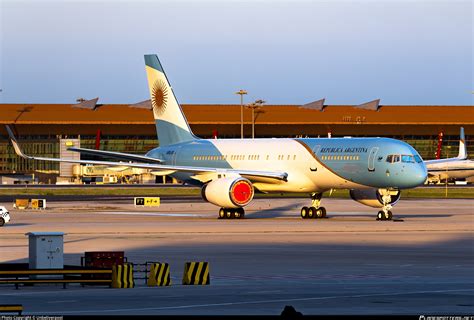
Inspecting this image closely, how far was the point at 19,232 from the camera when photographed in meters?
48.4

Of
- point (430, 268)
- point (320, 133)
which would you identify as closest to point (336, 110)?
point (320, 133)

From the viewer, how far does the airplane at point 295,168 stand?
2216 inches

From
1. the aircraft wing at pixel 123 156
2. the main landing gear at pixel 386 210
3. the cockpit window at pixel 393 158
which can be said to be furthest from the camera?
the aircraft wing at pixel 123 156

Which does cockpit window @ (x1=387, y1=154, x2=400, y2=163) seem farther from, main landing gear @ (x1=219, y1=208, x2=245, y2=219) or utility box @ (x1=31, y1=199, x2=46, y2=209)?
utility box @ (x1=31, y1=199, x2=46, y2=209)

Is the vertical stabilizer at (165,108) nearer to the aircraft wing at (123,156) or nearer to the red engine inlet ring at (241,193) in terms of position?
the aircraft wing at (123,156)

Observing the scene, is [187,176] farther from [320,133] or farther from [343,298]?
[320,133]

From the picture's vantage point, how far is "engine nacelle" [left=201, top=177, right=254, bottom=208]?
189 ft

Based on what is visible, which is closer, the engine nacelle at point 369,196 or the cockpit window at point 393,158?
the cockpit window at point 393,158

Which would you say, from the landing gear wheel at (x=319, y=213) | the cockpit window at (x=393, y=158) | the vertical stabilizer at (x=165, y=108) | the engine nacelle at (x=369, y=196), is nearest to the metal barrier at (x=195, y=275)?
the cockpit window at (x=393, y=158)

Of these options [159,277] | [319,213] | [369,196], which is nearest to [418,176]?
[369,196]

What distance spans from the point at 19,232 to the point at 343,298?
26.6m

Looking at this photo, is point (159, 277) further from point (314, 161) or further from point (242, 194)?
point (314, 161)

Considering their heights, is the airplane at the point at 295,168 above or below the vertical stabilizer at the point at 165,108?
below

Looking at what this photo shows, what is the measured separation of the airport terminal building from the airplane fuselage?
94858 mm
